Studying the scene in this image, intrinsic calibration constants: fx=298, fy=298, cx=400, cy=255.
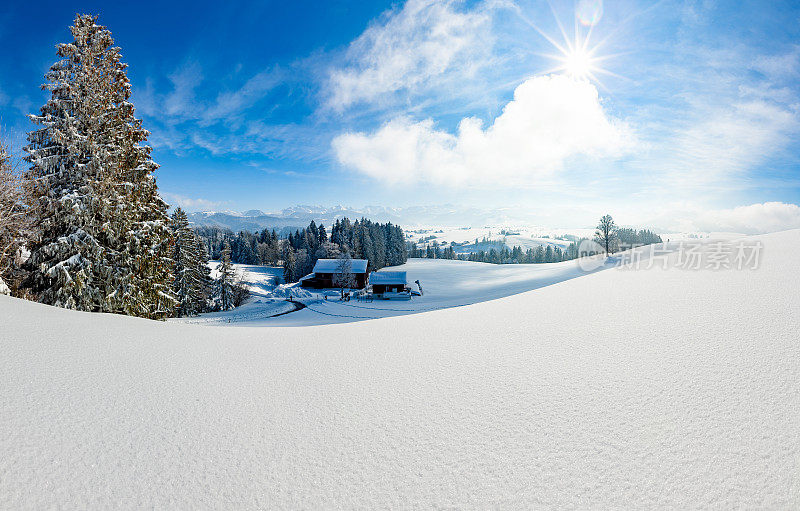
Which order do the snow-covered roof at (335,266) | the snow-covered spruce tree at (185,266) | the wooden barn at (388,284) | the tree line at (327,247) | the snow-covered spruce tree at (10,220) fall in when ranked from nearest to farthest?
1. the snow-covered spruce tree at (10,220)
2. the snow-covered spruce tree at (185,266)
3. the wooden barn at (388,284)
4. the snow-covered roof at (335,266)
5. the tree line at (327,247)

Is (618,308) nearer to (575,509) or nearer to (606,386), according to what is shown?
(606,386)

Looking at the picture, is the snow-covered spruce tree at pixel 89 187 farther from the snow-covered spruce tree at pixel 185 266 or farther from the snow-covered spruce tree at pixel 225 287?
the snow-covered spruce tree at pixel 225 287

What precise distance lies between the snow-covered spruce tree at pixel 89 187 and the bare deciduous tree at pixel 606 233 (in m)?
51.3

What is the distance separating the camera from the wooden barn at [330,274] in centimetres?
4794

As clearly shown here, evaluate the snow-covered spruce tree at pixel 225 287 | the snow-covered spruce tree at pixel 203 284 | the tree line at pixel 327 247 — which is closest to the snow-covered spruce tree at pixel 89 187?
the snow-covered spruce tree at pixel 203 284

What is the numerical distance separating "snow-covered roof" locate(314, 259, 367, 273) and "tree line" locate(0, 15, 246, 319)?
34.9 m

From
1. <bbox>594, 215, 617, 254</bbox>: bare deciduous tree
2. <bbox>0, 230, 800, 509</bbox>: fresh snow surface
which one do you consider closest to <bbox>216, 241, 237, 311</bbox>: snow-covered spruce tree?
<bbox>0, 230, 800, 509</bbox>: fresh snow surface

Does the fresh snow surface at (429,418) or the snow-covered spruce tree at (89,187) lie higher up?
the snow-covered spruce tree at (89,187)

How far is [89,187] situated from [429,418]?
14.6m

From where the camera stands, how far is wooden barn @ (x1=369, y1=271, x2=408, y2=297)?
39438mm

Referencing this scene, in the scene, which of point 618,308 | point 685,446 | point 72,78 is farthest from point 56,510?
point 72,78

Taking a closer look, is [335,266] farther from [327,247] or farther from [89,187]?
[89,187]

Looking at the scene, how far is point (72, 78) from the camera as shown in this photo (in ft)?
36.6

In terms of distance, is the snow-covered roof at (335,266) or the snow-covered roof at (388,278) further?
the snow-covered roof at (335,266)
